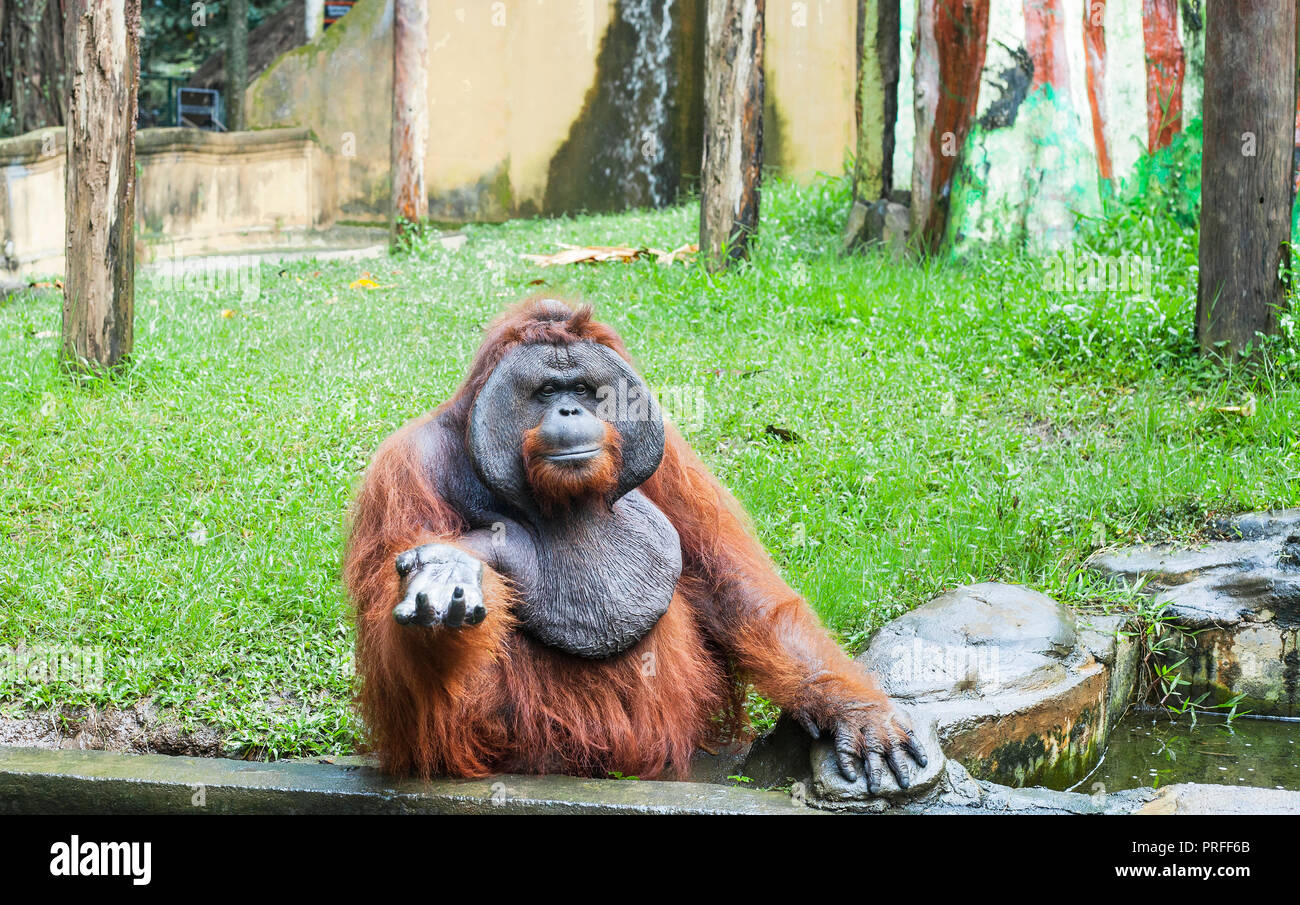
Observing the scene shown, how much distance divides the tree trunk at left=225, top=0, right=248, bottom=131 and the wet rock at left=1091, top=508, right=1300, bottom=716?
13.4 meters

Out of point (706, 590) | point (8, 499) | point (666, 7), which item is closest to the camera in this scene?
Answer: point (706, 590)

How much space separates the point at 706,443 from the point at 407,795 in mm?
2909

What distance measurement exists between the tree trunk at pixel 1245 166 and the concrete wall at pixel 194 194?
724cm

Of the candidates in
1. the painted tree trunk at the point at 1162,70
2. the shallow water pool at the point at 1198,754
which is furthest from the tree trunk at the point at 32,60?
the shallow water pool at the point at 1198,754

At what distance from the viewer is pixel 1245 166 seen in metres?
5.39

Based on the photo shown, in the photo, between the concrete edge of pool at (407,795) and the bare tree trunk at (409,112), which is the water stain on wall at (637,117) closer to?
the bare tree trunk at (409,112)

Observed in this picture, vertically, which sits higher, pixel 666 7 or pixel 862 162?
pixel 666 7

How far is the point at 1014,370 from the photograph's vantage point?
5875 millimetres

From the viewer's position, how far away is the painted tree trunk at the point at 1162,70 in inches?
293

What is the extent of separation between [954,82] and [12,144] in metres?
6.06

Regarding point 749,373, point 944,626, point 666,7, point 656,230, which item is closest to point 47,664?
point 944,626

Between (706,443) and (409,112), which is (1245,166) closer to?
(706,443)

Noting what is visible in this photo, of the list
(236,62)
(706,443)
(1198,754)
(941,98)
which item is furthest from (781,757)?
(236,62)

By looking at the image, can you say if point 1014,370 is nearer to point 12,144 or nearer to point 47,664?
point 47,664
